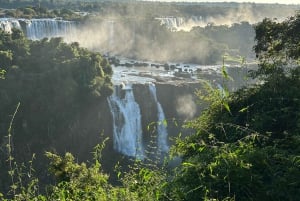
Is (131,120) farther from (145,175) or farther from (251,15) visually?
(251,15)

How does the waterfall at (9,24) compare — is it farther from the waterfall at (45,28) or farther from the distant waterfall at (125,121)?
the distant waterfall at (125,121)

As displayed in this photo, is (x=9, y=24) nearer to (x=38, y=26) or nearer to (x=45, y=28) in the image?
(x=38, y=26)

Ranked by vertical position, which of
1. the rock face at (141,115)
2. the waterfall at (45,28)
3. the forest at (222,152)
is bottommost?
the rock face at (141,115)

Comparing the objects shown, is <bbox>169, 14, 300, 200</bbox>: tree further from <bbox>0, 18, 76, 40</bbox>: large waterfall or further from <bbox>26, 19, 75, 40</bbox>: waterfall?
<bbox>26, 19, 75, 40</bbox>: waterfall

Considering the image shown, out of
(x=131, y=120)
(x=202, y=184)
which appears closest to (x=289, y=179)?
(x=202, y=184)

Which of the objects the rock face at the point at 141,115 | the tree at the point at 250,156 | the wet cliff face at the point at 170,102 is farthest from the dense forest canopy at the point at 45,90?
the tree at the point at 250,156

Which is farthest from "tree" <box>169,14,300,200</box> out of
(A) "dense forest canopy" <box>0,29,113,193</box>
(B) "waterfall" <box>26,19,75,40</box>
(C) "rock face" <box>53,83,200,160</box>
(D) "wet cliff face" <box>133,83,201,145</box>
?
(B) "waterfall" <box>26,19,75,40</box>
